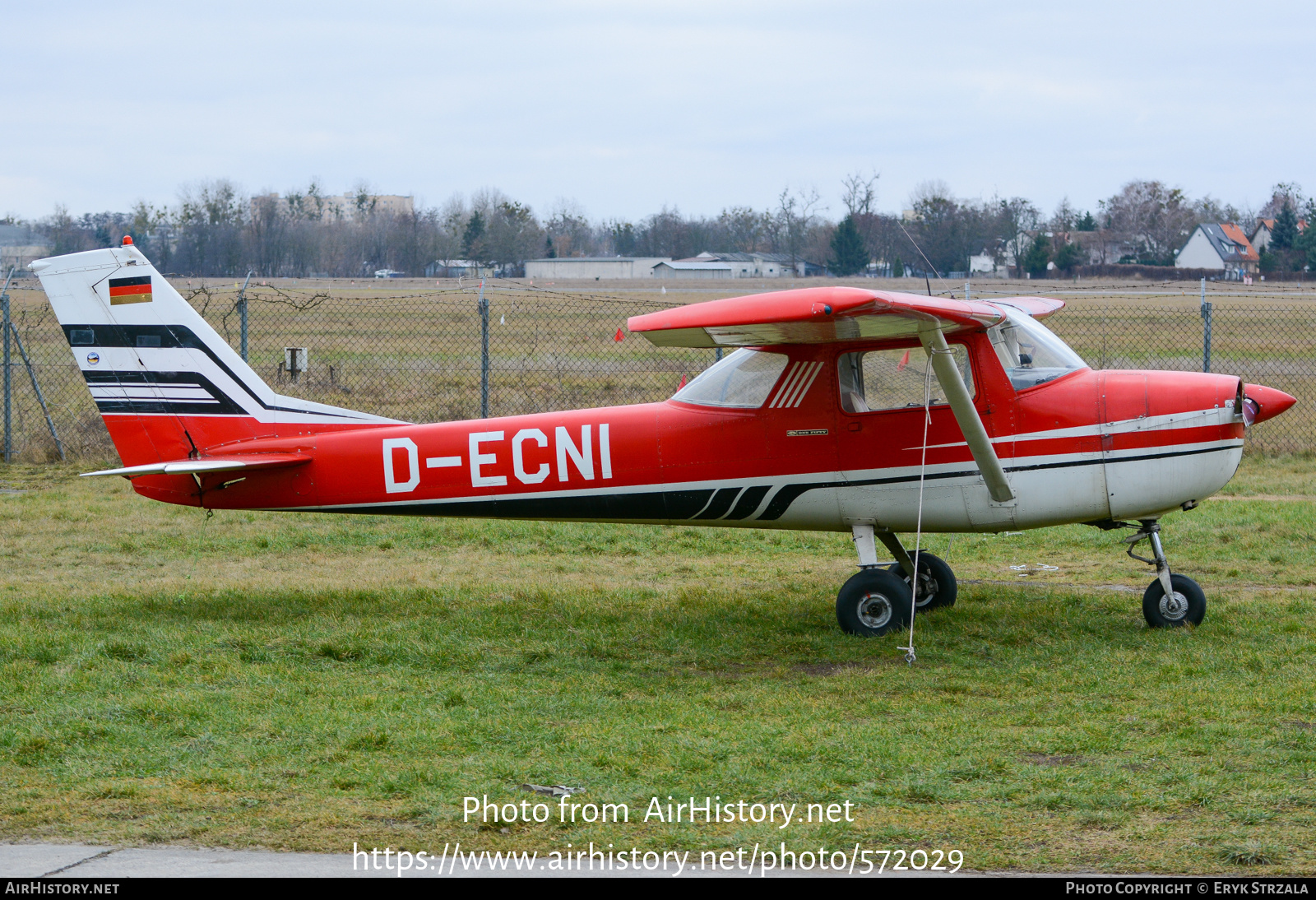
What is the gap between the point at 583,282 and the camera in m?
80.6

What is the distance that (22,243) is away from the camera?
7912 cm

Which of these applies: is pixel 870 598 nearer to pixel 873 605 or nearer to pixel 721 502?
pixel 873 605

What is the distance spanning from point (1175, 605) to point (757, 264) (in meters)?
81.8

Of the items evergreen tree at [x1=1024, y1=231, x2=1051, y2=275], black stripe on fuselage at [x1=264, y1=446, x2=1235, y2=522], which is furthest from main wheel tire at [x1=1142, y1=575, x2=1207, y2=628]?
evergreen tree at [x1=1024, y1=231, x2=1051, y2=275]

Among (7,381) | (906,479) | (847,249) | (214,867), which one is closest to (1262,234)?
(847,249)

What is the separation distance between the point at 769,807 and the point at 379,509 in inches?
180

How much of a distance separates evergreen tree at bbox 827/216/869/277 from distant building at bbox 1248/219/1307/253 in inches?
1517

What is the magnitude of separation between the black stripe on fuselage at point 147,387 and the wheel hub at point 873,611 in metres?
4.94

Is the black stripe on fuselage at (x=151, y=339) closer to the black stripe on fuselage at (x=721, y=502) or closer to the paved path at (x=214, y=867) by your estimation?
the black stripe on fuselage at (x=721, y=502)

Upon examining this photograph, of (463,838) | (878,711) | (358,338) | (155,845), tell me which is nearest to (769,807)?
(463,838)

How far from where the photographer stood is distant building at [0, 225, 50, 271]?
237ft

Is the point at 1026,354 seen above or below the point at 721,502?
above

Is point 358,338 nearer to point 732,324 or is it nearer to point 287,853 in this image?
point 732,324

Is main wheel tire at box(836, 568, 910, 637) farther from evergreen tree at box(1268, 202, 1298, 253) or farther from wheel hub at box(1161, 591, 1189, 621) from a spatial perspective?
evergreen tree at box(1268, 202, 1298, 253)
